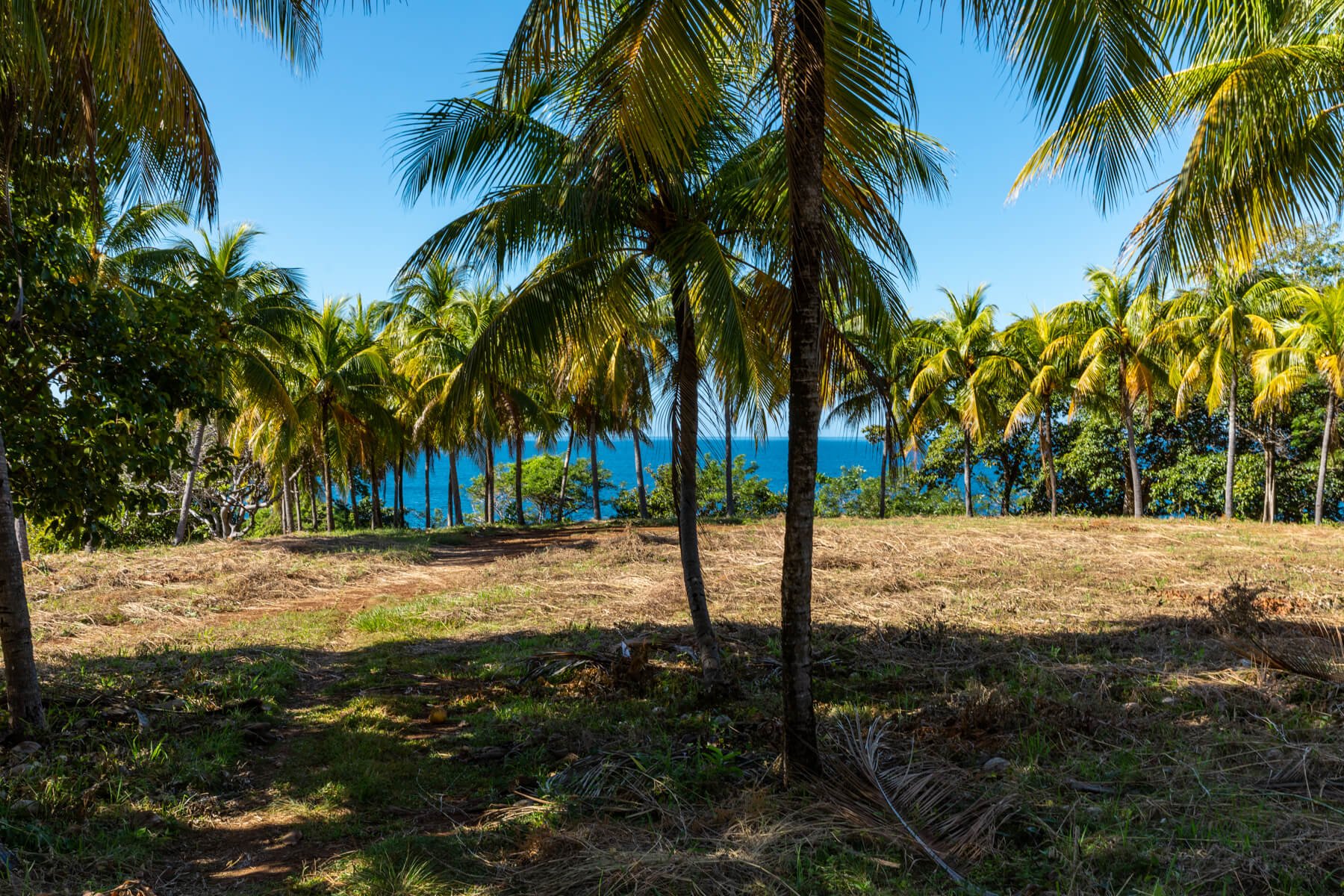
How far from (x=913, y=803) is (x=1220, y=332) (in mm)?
21775

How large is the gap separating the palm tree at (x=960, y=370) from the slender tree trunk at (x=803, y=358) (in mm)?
21942

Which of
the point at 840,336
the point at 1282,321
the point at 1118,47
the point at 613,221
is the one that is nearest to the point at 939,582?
the point at 840,336

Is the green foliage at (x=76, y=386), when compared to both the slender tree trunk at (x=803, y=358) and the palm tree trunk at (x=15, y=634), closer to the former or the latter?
the palm tree trunk at (x=15, y=634)

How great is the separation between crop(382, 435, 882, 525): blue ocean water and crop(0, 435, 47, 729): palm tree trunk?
424 cm

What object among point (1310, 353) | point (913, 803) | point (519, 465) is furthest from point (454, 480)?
point (913, 803)

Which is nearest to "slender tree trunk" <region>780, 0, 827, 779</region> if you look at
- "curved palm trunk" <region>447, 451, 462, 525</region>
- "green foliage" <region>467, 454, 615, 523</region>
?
"curved palm trunk" <region>447, 451, 462, 525</region>

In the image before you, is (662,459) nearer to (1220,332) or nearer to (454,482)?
(1220,332)

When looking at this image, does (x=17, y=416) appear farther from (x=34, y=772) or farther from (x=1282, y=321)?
(x=1282, y=321)

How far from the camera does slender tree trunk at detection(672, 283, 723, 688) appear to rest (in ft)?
20.6

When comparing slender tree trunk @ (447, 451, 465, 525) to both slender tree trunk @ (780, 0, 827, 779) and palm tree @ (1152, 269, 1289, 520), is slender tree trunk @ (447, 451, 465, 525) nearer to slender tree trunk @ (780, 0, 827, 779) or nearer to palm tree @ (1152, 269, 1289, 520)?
palm tree @ (1152, 269, 1289, 520)

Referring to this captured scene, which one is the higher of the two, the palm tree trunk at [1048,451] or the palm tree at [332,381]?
the palm tree at [332,381]

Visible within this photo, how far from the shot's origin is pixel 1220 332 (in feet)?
67.8

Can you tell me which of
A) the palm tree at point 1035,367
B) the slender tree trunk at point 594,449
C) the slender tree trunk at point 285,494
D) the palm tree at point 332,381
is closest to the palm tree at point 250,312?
the palm tree at point 332,381

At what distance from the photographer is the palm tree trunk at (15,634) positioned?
4.92 meters
